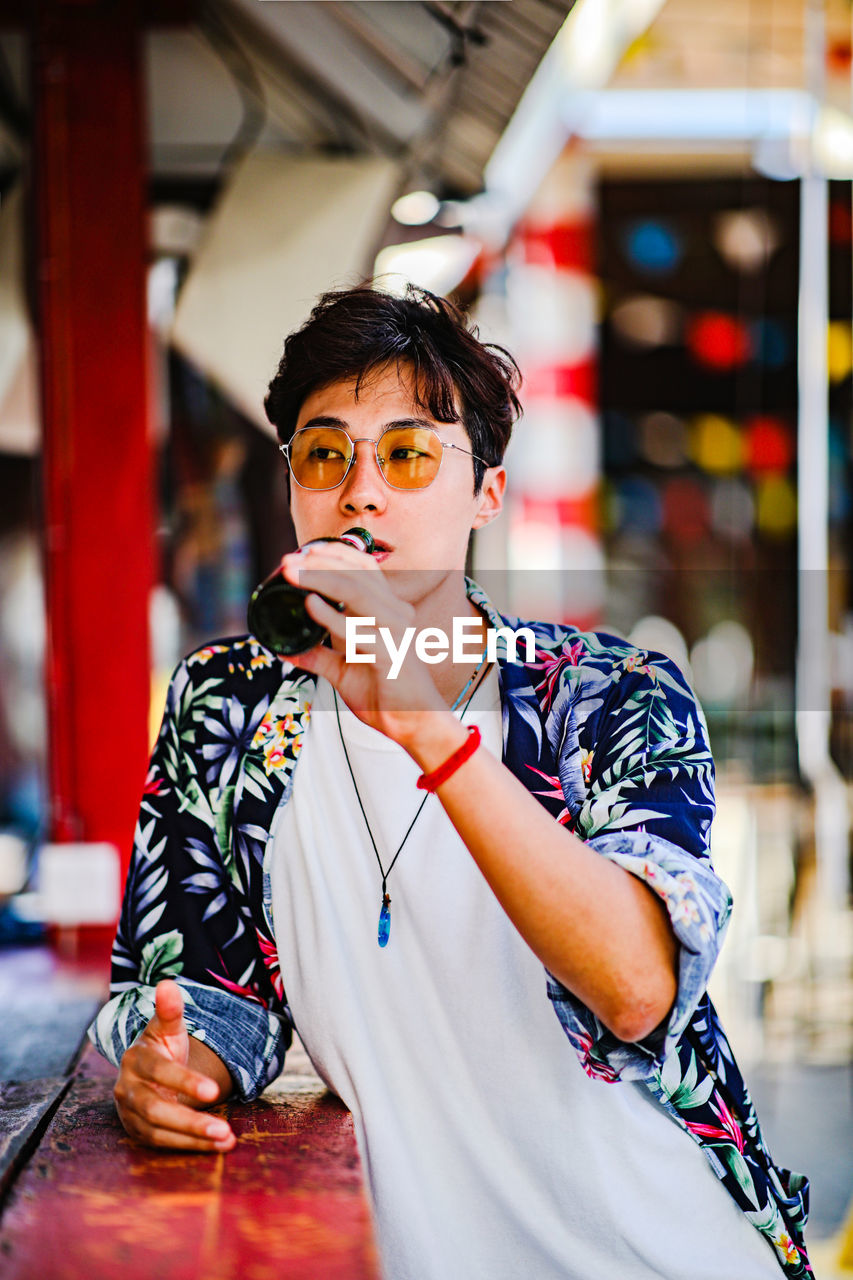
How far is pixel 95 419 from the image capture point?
9.77 feet

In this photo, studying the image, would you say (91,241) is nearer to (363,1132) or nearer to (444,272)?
(444,272)

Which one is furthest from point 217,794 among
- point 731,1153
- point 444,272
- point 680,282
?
point 680,282

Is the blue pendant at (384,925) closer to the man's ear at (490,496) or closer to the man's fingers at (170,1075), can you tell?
the man's fingers at (170,1075)

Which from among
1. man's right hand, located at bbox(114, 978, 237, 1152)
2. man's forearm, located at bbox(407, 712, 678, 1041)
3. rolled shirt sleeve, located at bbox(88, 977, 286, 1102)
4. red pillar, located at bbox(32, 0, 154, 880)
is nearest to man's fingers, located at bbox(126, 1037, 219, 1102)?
man's right hand, located at bbox(114, 978, 237, 1152)

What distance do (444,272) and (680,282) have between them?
10.5ft

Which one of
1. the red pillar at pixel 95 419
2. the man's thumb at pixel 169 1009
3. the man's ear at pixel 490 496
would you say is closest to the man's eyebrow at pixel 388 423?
the man's ear at pixel 490 496

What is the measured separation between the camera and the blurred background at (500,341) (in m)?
2.97

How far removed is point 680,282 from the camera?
22.7 feet

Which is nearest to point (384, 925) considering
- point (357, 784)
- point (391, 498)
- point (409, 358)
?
point (357, 784)

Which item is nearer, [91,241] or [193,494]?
[91,241]

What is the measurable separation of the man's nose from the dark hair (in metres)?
0.09

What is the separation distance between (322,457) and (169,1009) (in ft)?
2.17

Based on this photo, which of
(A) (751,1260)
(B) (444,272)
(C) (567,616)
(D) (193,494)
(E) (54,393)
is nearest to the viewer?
(A) (751,1260)

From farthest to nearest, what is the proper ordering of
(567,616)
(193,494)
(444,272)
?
(567,616) → (193,494) → (444,272)
